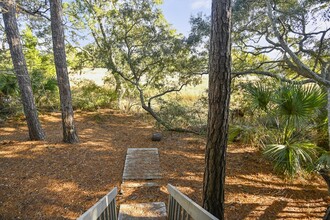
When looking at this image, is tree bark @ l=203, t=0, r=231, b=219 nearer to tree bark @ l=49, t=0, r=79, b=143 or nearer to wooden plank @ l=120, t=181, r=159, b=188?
wooden plank @ l=120, t=181, r=159, b=188

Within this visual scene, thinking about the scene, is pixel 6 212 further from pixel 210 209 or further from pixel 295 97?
pixel 295 97

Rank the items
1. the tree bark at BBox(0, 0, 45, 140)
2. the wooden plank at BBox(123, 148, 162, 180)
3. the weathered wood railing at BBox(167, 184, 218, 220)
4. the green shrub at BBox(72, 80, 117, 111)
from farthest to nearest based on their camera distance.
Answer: the green shrub at BBox(72, 80, 117, 111)
the tree bark at BBox(0, 0, 45, 140)
the wooden plank at BBox(123, 148, 162, 180)
the weathered wood railing at BBox(167, 184, 218, 220)

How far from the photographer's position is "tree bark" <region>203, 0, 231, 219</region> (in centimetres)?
188

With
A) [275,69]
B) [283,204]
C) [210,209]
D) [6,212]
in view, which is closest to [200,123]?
[275,69]

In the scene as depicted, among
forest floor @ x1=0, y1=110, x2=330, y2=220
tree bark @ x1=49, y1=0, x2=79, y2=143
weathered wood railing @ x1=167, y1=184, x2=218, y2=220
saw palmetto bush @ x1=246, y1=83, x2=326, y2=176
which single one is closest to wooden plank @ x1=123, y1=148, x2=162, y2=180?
forest floor @ x1=0, y1=110, x2=330, y2=220

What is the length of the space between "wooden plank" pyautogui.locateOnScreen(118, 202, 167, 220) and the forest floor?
20cm

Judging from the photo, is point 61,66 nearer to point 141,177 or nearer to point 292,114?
point 141,177

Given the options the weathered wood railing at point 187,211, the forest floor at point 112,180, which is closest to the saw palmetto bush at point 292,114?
the forest floor at point 112,180

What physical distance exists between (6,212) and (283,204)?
13.4 feet

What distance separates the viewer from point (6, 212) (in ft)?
8.90

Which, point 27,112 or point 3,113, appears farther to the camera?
point 3,113

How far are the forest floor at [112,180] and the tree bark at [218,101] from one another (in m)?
1.06

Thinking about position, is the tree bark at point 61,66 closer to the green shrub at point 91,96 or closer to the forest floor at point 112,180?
the forest floor at point 112,180

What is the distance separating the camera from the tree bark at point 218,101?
188 cm
